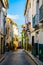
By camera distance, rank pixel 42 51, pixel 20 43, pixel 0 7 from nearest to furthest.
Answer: pixel 42 51 → pixel 0 7 → pixel 20 43

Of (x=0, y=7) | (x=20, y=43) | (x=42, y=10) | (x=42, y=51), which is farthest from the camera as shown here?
(x=20, y=43)

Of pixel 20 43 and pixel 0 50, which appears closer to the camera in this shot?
pixel 0 50

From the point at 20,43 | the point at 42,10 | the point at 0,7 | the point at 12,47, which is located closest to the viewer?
the point at 42,10

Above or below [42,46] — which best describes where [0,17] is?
above

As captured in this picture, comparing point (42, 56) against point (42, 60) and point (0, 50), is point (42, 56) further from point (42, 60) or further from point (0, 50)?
point (0, 50)

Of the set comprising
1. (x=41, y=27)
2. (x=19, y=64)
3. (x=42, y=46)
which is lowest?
(x=19, y=64)

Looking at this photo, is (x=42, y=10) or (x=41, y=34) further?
(x=41, y=34)

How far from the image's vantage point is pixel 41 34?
65.2 ft

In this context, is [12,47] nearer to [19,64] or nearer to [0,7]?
[0,7]

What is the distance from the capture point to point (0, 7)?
27.3 m

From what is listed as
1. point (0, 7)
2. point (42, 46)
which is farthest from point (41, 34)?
point (0, 7)

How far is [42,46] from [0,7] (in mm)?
10741

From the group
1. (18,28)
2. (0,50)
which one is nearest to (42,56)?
(0,50)

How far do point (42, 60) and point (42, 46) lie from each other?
3.73 ft
